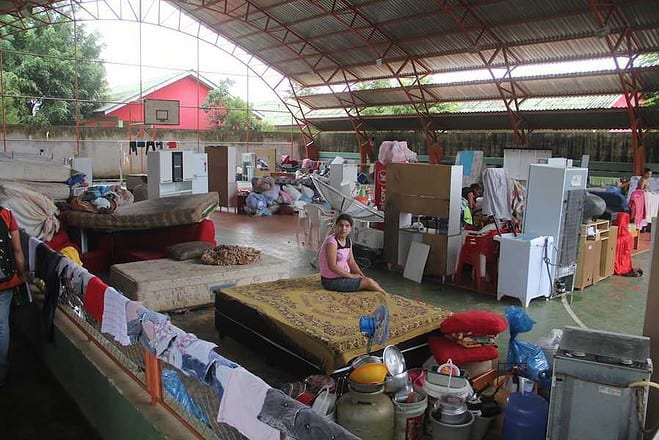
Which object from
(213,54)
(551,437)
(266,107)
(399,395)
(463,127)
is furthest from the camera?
(266,107)

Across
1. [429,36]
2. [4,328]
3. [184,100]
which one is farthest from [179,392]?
[184,100]

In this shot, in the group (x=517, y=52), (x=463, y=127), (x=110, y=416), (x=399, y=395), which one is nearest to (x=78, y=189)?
(x=110, y=416)

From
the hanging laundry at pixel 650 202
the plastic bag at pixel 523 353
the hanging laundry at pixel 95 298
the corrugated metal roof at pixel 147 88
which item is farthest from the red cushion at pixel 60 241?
the corrugated metal roof at pixel 147 88

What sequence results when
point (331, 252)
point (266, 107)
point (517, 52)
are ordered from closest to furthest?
point (331, 252)
point (517, 52)
point (266, 107)

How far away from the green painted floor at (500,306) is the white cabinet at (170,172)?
8.91 feet

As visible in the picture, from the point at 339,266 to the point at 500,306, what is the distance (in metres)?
2.45

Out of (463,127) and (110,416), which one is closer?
(110,416)

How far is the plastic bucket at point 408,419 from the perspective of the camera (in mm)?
A: 3039

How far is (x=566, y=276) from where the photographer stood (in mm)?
6879

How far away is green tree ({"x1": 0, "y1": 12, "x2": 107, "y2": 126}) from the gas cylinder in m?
19.0

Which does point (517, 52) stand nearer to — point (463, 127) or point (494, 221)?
point (463, 127)

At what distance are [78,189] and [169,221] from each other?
2.29m

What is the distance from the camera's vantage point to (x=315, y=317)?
4.35m

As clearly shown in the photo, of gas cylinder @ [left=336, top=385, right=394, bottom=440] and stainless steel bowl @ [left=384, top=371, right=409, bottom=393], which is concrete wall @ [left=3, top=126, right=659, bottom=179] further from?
gas cylinder @ [left=336, top=385, right=394, bottom=440]
